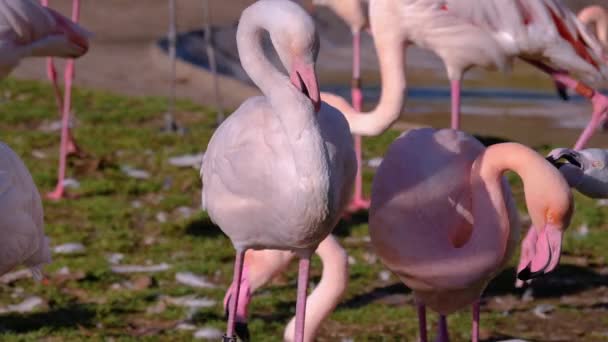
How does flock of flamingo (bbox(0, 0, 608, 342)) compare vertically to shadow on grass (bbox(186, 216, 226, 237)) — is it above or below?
above

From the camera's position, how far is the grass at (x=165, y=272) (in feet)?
16.5

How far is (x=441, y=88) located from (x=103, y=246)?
5555 mm

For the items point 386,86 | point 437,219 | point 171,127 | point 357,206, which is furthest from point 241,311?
point 171,127

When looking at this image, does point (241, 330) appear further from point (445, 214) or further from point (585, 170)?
point (585, 170)

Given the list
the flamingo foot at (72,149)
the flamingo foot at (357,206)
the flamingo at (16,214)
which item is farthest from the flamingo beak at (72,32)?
the flamingo foot at (72,149)

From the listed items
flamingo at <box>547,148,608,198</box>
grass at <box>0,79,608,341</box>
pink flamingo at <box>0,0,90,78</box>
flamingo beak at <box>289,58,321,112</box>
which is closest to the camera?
flamingo beak at <box>289,58,321,112</box>

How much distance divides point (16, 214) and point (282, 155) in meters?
0.98

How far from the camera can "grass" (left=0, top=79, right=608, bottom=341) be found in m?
5.02

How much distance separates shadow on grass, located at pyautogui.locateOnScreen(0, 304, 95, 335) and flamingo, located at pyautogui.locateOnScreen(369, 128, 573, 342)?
5.18ft

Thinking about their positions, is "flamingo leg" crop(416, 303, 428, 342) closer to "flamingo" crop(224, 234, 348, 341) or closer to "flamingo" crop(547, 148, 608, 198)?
"flamingo" crop(224, 234, 348, 341)

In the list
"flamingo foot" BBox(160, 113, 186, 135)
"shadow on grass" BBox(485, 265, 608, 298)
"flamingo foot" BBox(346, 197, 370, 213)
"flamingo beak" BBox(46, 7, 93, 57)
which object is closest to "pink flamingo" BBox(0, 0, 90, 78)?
"flamingo beak" BBox(46, 7, 93, 57)

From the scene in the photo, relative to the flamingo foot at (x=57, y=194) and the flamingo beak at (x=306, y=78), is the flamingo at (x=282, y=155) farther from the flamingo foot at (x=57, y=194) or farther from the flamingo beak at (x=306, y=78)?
the flamingo foot at (x=57, y=194)

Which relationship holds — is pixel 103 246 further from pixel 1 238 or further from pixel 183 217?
pixel 1 238

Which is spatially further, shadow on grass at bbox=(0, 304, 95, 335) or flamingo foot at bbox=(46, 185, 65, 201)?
flamingo foot at bbox=(46, 185, 65, 201)
